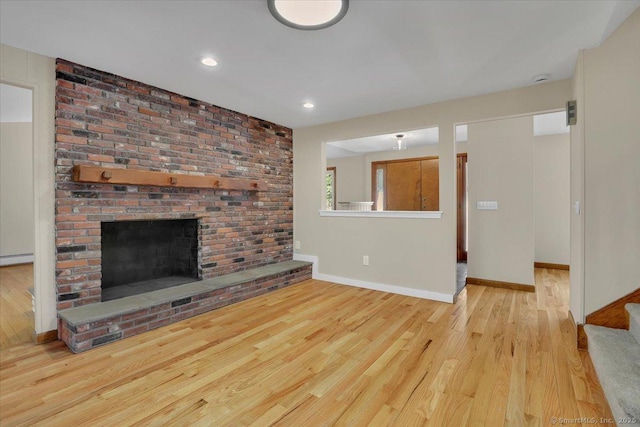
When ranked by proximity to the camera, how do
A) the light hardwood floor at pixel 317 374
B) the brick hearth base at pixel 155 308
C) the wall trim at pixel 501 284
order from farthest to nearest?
the wall trim at pixel 501 284
the brick hearth base at pixel 155 308
the light hardwood floor at pixel 317 374

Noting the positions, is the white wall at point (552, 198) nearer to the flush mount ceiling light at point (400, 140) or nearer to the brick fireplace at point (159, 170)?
the flush mount ceiling light at point (400, 140)

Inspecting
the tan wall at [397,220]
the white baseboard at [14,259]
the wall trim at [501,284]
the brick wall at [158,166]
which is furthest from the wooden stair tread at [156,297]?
the white baseboard at [14,259]

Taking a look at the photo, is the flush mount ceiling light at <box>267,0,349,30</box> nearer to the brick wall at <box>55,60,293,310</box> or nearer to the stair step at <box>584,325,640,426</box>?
the brick wall at <box>55,60,293,310</box>

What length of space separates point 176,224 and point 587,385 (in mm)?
4057

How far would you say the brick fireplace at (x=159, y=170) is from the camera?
2.50 metres

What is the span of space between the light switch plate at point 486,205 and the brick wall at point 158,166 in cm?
279

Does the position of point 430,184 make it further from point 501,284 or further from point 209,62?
point 209,62

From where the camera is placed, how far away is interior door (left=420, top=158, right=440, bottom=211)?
20.4 ft

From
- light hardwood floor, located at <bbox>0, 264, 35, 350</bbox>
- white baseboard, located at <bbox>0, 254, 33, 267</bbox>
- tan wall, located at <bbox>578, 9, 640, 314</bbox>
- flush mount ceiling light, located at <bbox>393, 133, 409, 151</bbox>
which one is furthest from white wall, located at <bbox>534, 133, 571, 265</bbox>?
white baseboard, located at <bbox>0, 254, 33, 267</bbox>

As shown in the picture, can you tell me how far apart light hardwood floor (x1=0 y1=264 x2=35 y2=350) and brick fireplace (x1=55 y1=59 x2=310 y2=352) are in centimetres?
51

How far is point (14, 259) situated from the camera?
539 centimetres

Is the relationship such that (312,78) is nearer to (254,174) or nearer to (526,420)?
(254,174)

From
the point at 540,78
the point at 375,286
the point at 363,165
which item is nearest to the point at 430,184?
the point at 363,165

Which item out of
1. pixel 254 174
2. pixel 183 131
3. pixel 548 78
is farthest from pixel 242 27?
pixel 548 78
